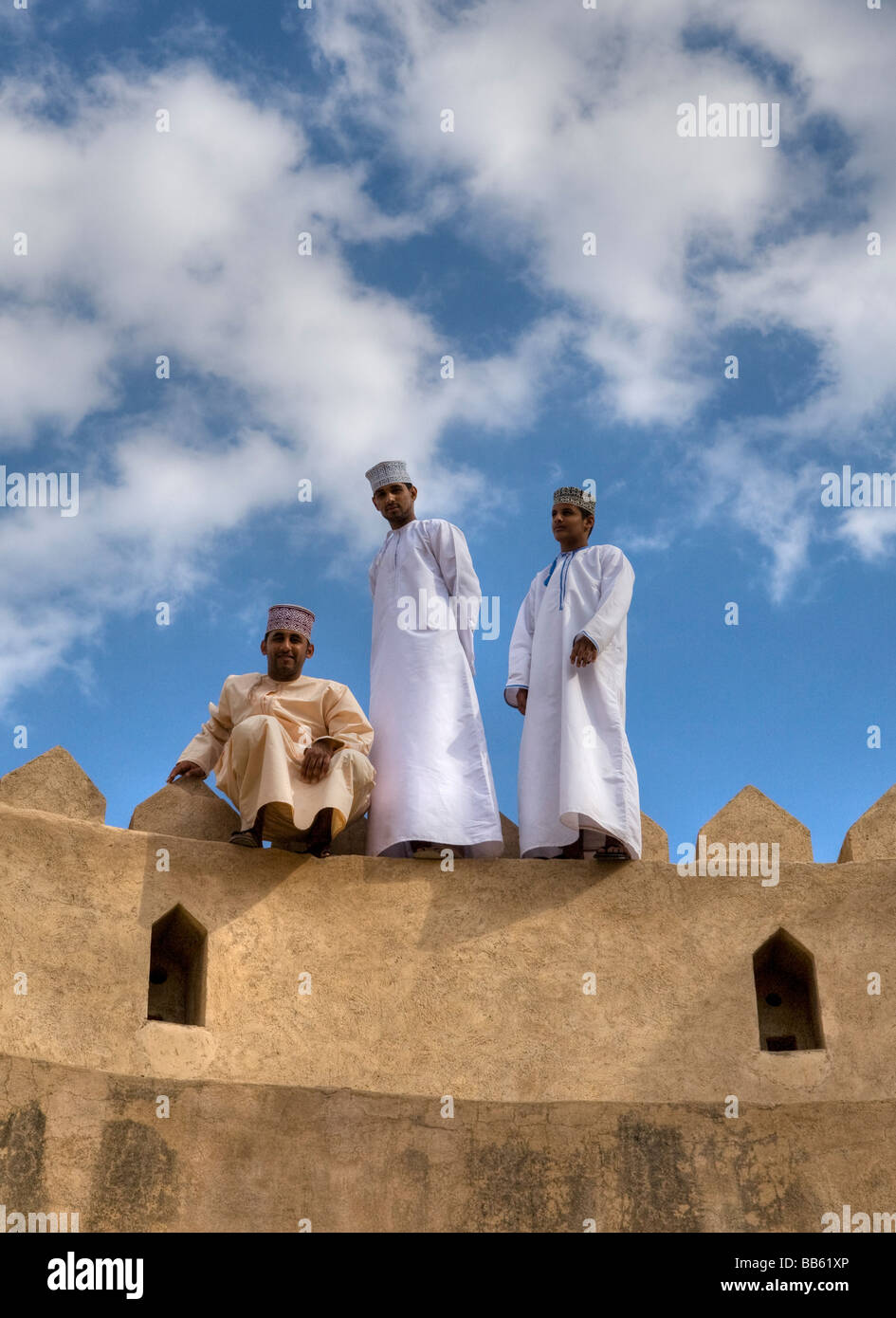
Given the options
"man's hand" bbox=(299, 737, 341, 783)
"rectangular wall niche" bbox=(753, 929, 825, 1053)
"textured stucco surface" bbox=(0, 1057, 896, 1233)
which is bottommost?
"textured stucco surface" bbox=(0, 1057, 896, 1233)

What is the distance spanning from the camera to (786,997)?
804 centimetres

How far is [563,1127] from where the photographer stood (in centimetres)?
676

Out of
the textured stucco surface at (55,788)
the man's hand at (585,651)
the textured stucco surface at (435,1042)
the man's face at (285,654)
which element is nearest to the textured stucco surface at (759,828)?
the textured stucco surface at (435,1042)

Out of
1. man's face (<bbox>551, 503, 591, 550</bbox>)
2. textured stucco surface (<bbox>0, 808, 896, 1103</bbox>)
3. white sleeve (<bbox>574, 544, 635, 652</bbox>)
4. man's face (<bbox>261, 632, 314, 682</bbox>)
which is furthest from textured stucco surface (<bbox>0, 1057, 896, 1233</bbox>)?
man's face (<bbox>551, 503, 591, 550</bbox>)

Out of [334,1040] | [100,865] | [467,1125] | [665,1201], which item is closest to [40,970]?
[100,865]

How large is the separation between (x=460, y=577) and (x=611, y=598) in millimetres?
785

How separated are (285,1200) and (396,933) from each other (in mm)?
1524

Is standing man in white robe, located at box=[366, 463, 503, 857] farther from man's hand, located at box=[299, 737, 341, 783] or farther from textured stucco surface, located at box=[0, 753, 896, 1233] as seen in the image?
man's hand, located at box=[299, 737, 341, 783]

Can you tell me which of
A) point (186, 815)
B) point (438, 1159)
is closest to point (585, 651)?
point (186, 815)

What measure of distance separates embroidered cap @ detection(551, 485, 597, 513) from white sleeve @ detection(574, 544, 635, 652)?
277 mm

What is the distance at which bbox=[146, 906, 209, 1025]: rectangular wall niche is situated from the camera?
24.6ft

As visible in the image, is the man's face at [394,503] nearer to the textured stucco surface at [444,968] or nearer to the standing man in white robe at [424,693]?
the standing man in white robe at [424,693]

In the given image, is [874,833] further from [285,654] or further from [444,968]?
[285,654]

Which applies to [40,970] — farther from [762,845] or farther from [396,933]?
[762,845]
